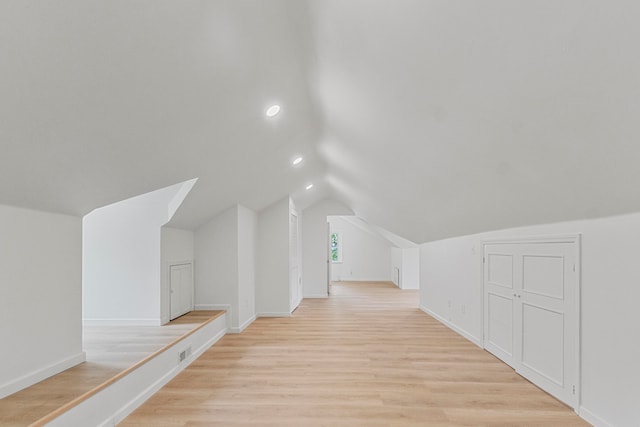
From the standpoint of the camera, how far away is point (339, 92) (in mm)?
3297

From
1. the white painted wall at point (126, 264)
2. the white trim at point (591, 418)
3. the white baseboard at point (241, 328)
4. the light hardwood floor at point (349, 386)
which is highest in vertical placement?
the white painted wall at point (126, 264)

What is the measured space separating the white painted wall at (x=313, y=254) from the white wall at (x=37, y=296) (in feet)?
22.2

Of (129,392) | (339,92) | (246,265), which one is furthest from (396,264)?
(129,392)

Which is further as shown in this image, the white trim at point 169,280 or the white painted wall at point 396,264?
the white painted wall at point 396,264

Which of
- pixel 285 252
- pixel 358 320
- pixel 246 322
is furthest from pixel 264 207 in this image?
pixel 358 320

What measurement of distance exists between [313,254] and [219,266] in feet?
13.6

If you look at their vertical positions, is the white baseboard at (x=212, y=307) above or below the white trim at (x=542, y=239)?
below

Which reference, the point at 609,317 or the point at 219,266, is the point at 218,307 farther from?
the point at 609,317

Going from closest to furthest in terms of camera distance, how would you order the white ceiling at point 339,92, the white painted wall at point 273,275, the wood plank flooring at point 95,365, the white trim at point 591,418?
the white ceiling at point 339,92 < the wood plank flooring at point 95,365 < the white trim at point 591,418 < the white painted wall at point 273,275

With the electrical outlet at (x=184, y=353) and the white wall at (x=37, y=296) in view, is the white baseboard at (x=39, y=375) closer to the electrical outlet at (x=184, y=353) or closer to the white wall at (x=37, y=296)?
the white wall at (x=37, y=296)

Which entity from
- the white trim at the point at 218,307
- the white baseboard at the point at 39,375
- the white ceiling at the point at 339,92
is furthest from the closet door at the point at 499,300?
the white baseboard at the point at 39,375

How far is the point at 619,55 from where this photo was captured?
144cm

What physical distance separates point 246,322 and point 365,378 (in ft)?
9.76

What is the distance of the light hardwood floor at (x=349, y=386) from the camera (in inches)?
117
